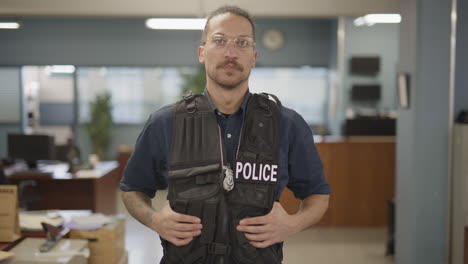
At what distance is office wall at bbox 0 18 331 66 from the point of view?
958cm

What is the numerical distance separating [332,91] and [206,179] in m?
8.42

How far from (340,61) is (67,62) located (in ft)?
17.7

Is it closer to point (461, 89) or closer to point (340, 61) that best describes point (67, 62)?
point (340, 61)

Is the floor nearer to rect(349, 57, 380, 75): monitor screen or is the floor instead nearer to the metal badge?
the metal badge

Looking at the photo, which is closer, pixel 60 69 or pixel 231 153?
pixel 231 153

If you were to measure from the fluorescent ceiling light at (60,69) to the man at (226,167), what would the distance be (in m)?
8.92

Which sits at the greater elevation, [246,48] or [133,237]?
[246,48]

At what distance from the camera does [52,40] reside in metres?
9.59

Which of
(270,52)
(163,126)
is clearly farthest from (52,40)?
(163,126)

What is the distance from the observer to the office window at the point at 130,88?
995 cm

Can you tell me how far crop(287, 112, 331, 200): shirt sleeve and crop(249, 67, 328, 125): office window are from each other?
28.0 ft

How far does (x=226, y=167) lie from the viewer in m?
1.35

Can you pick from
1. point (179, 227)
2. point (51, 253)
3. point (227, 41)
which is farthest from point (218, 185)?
point (51, 253)

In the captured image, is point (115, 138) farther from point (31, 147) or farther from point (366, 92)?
point (366, 92)
